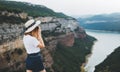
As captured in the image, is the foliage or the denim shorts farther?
the foliage

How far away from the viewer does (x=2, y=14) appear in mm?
63969

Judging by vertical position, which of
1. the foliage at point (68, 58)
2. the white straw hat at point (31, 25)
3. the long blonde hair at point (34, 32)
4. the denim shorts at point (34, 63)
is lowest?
the foliage at point (68, 58)

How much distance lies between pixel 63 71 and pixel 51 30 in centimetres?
2155

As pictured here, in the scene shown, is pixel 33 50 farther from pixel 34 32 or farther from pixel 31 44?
pixel 34 32

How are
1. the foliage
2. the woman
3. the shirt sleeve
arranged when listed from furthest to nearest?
the foliage < the woman < the shirt sleeve

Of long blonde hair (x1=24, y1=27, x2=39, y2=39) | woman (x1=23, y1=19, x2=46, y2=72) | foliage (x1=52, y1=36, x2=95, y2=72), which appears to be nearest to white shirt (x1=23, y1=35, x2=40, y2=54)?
woman (x1=23, y1=19, x2=46, y2=72)

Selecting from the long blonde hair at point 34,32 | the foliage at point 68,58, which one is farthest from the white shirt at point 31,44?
the foliage at point 68,58

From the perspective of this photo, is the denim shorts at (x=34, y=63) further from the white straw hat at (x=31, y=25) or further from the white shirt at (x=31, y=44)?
the white straw hat at (x=31, y=25)

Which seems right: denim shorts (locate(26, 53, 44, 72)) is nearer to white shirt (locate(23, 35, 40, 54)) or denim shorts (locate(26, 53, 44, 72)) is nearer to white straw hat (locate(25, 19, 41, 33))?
white shirt (locate(23, 35, 40, 54))

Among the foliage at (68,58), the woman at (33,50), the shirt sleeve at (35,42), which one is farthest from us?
the foliage at (68,58)

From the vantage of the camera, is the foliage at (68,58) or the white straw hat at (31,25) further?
the foliage at (68,58)

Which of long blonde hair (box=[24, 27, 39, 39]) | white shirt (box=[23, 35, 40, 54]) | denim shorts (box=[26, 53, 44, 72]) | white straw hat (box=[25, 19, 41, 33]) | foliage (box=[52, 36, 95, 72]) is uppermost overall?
white straw hat (box=[25, 19, 41, 33])

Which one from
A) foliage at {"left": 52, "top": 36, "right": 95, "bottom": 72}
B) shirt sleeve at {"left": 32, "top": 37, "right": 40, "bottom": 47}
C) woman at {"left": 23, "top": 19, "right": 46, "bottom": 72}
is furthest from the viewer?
foliage at {"left": 52, "top": 36, "right": 95, "bottom": 72}

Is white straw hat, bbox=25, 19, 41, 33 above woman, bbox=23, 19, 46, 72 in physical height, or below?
above
